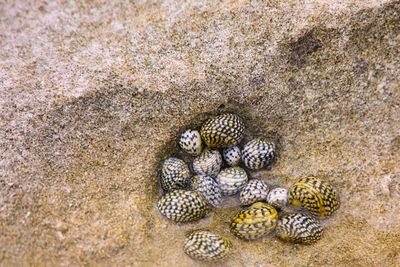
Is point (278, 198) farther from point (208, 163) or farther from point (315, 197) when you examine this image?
point (208, 163)

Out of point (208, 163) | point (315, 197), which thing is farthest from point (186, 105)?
point (315, 197)

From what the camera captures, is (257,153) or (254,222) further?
(257,153)

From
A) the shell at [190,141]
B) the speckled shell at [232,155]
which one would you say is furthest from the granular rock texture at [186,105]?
the speckled shell at [232,155]

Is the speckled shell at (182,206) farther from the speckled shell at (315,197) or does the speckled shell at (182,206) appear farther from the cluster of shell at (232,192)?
the speckled shell at (315,197)

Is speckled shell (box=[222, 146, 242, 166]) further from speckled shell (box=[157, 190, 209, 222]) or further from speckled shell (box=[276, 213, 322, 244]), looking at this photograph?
speckled shell (box=[276, 213, 322, 244])

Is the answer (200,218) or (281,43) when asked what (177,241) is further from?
(281,43)

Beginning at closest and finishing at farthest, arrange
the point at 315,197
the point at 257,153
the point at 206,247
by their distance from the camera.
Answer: the point at 206,247 → the point at 315,197 → the point at 257,153
